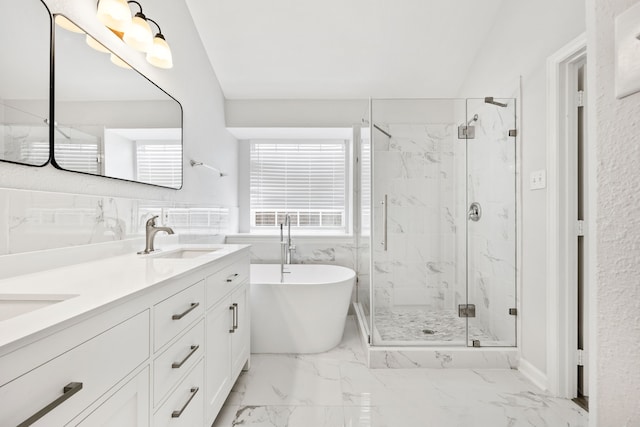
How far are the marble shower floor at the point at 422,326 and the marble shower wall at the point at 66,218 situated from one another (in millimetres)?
1777

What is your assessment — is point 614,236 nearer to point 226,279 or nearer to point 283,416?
point 226,279

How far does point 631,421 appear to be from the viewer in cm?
Result: 41

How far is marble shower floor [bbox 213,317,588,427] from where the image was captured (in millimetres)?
1639

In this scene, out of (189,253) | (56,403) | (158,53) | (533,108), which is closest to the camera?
(56,403)

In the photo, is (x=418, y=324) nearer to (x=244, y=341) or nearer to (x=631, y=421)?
(x=244, y=341)

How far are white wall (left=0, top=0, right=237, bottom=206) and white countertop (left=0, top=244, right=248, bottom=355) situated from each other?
1.15 feet

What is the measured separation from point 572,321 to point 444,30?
2399mm

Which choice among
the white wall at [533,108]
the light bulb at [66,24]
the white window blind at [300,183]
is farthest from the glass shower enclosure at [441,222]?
the light bulb at [66,24]

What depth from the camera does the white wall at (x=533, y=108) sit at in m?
1.90

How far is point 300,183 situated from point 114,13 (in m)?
2.53

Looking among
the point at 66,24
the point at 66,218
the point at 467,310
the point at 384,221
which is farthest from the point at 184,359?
the point at 467,310

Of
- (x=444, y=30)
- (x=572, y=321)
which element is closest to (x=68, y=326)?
(x=572, y=321)

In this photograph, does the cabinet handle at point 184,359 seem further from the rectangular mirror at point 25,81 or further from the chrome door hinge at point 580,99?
the chrome door hinge at point 580,99

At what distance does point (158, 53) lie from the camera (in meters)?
A: 1.83
